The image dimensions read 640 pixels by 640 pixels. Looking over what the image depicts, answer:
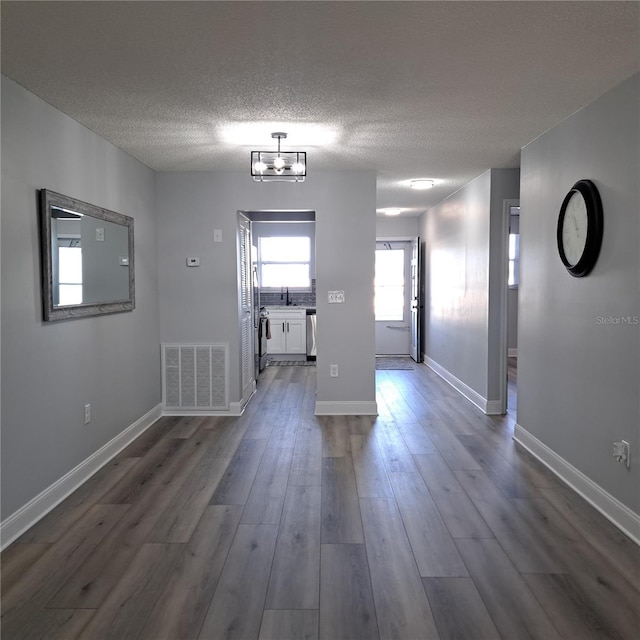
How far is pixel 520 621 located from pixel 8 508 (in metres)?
2.36

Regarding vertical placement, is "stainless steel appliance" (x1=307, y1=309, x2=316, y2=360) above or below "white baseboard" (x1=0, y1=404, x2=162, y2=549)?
above

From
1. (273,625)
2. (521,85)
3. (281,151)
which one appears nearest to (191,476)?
(273,625)

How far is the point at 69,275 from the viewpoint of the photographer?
312cm

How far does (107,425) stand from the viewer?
3.71 m

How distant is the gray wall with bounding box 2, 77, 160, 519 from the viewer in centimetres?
257

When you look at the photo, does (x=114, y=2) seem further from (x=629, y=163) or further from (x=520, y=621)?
(x=520, y=621)

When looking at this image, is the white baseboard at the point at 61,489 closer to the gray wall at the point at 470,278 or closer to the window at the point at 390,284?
the gray wall at the point at 470,278

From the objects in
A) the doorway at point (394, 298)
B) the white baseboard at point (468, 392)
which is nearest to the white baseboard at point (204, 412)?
the white baseboard at point (468, 392)

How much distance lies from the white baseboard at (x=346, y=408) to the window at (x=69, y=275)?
251 cm

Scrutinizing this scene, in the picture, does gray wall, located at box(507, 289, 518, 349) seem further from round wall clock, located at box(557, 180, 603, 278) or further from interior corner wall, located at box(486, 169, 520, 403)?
round wall clock, located at box(557, 180, 603, 278)

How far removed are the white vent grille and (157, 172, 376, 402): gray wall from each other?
0.09 metres

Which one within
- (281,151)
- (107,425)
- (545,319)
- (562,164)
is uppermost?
(281,151)

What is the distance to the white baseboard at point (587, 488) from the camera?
258cm

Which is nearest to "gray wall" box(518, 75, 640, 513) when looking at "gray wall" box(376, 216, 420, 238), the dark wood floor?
the dark wood floor
